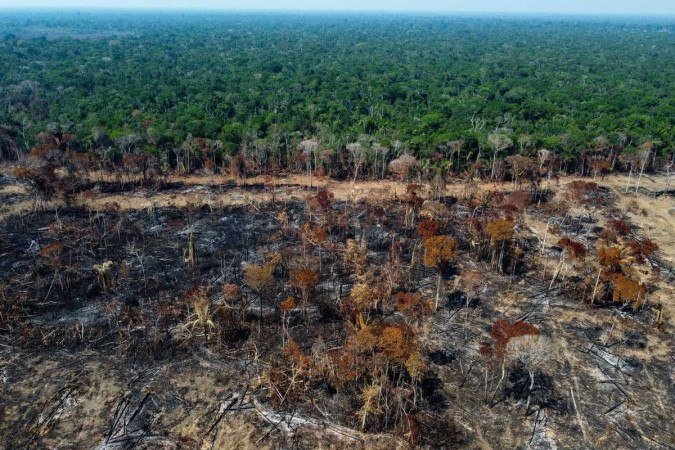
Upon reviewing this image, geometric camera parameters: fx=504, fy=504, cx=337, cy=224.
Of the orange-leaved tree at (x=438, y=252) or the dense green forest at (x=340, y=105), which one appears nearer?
the orange-leaved tree at (x=438, y=252)

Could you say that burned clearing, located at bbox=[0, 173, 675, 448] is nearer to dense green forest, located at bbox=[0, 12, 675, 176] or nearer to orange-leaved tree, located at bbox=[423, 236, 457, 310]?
orange-leaved tree, located at bbox=[423, 236, 457, 310]

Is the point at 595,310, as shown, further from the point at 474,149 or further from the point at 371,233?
the point at 474,149

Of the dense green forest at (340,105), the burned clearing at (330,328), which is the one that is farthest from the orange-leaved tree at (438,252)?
the dense green forest at (340,105)

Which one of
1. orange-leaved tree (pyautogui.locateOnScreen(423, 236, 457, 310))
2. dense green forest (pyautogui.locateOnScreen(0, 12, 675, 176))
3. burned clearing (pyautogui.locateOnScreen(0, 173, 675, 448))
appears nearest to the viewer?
burned clearing (pyautogui.locateOnScreen(0, 173, 675, 448))

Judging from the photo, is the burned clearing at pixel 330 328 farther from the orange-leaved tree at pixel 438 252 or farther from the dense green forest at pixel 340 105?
the dense green forest at pixel 340 105

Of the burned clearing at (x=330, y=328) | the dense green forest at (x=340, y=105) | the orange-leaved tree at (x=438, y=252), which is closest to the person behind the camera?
the burned clearing at (x=330, y=328)

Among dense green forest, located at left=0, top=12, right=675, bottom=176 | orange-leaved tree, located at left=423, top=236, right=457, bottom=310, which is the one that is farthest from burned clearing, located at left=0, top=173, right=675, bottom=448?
dense green forest, located at left=0, top=12, right=675, bottom=176
